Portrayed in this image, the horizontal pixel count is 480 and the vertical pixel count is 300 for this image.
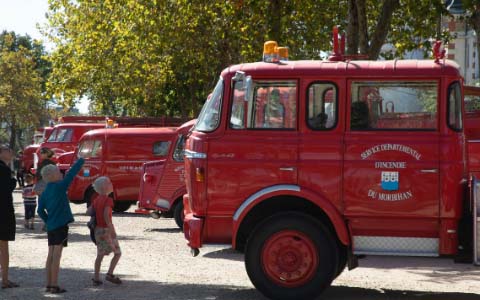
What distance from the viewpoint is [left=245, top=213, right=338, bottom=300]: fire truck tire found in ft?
37.3

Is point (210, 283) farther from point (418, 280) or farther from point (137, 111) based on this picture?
point (137, 111)

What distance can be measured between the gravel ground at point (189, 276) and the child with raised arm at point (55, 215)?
278 mm

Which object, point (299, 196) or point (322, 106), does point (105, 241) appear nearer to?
point (299, 196)

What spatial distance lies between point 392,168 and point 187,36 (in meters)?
25.9

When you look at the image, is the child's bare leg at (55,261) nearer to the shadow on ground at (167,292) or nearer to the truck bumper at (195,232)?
the shadow on ground at (167,292)

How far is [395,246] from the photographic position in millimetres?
11312

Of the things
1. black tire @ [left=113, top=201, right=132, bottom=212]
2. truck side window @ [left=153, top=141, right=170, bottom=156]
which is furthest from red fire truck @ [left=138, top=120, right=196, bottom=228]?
black tire @ [left=113, top=201, right=132, bottom=212]

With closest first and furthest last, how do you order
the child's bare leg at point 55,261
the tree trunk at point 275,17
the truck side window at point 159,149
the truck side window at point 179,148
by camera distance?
the child's bare leg at point 55,261, the truck side window at point 179,148, the truck side window at point 159,149, the tree trunk at point 275,17

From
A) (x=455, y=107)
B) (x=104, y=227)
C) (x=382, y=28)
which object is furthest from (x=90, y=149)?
(x=455, y=107)

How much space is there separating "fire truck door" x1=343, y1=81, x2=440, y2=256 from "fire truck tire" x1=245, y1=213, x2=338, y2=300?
0.39 metres

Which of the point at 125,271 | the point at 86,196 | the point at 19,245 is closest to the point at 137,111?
the point at 86,196

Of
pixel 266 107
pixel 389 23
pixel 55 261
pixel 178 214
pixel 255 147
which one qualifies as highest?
pixel 389 23

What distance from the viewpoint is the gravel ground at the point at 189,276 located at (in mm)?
12109

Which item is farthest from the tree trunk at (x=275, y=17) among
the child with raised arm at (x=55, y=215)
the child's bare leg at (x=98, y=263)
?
the child with raised arm at (x=55, y=215)
